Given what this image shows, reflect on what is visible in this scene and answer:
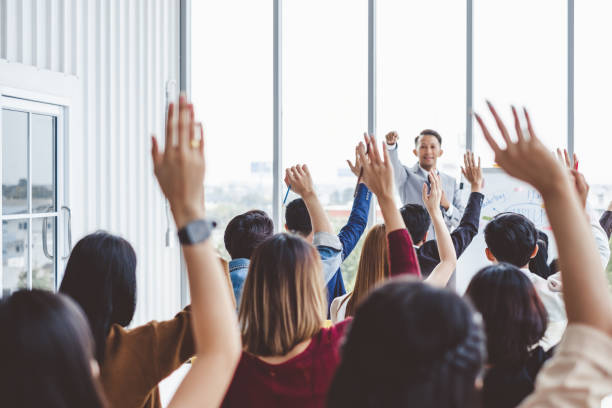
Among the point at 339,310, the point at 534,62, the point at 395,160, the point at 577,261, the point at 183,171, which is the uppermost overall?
the point at 534,62

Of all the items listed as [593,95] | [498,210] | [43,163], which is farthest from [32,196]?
[593,95]

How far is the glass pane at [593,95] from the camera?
4375 mm

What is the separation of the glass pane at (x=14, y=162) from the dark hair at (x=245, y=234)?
157 cm

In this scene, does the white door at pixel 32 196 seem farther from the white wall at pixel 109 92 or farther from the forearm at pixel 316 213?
the forearm at pixel 316 213

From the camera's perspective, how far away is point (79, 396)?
0.69 m

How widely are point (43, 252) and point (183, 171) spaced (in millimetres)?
2923

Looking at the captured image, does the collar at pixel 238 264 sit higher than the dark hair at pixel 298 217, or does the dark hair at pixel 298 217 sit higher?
the dark hair at pixel 298 217

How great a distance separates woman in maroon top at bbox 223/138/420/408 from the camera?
128 cm

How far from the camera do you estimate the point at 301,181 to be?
1.91 metres

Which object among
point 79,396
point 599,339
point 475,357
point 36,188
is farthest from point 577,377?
point 36,188

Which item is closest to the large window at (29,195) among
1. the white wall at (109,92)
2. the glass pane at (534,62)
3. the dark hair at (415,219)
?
the white wall at (109,92)

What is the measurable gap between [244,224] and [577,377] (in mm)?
1532

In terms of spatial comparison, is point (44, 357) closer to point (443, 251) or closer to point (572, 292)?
point (572, 292)

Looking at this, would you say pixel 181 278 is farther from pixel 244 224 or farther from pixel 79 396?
pixel 79 396
